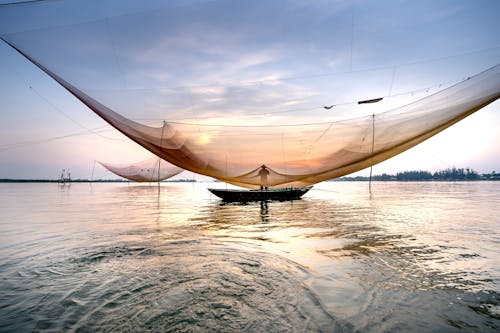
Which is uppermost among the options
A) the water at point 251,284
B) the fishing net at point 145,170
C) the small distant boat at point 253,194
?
the fishing net at point 145,170

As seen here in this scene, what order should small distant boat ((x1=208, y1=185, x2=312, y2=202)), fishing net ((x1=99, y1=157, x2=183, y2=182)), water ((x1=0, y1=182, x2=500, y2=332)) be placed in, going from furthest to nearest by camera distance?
fishing net ((x1=99, y1=157, x2=183, y2=182))
small distant boat ((x1=208, y1=185, x2=312, y2=202))
water ((x1=0, y1=182, x2=500, y2=332))

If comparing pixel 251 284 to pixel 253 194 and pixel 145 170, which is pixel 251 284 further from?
pixel 145 170

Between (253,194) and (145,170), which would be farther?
(145,170)

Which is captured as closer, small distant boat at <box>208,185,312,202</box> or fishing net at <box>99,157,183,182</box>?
small distant boat at <box>208,185,312,202</box>

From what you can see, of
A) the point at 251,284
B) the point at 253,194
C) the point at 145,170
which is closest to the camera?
the point at 251,284

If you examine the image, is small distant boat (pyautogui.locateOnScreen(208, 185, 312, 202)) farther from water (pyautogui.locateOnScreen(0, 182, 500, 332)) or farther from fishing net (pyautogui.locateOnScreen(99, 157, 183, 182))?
fishing net (pyautogui.locateOnScreen(99, 157, 183, 182))

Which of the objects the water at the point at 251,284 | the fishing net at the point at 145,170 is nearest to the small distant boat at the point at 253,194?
the water at the point at 251,284

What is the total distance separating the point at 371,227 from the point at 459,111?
361cm

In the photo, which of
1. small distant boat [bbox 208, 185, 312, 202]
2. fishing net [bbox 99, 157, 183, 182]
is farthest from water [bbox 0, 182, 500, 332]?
fishing net [bbox 99, 157, 183, 182]

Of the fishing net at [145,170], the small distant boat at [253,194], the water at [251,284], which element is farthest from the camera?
the fishing net at [145,170]

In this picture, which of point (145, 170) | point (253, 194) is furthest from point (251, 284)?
point (145, 170)

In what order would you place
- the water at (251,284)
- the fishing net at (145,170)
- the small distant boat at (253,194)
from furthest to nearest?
the fishing net at (145,170) < the small distant boat at (253,194) < the water at (251,284)

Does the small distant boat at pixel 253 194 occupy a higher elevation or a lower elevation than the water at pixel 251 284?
higher

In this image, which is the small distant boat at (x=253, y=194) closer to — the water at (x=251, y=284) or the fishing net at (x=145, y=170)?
the water at (x=251, y=284)
